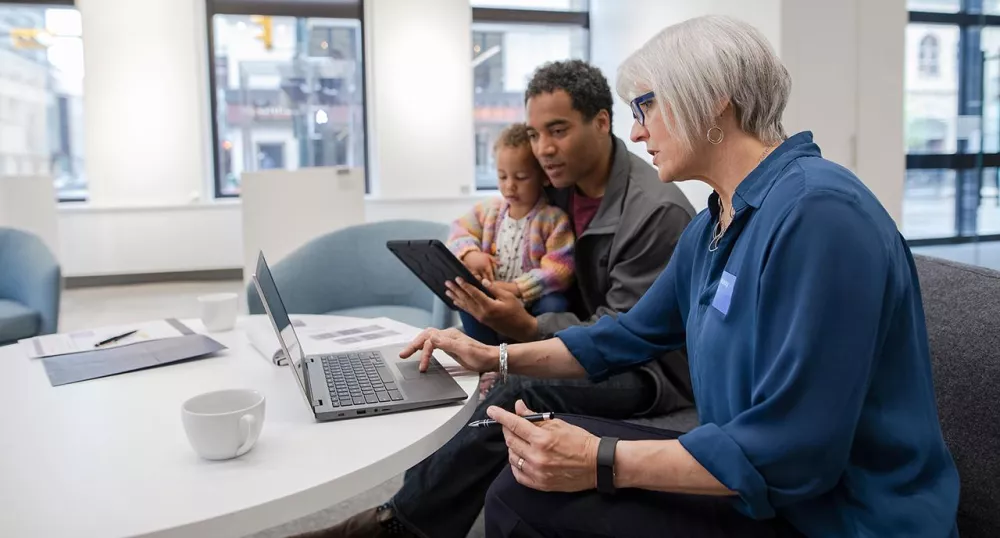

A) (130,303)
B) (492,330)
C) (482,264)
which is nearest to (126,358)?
(492,330)

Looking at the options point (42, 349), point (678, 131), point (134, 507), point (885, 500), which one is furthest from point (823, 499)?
point (42, 349)

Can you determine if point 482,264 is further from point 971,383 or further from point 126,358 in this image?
point 971,383

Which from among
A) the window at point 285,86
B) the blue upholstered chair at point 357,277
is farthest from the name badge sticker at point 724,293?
the window at point 285,86

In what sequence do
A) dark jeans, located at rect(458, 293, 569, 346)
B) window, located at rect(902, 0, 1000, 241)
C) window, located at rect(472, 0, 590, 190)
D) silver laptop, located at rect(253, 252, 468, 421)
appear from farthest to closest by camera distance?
window, located at rect(472, 0, 590, 190) → window, located at rect(902, 0, 1000, 241) → dark jeans, located at rect(458, 293, 569, 346) → silver laptop, located at rect(253, 252, 468, 421)

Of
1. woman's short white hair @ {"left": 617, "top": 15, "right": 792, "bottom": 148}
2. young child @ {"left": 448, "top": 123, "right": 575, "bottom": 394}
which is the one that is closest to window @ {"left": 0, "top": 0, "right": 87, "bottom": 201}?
young child @ {"left": 448, "top": 123, "right": 575, "bottom": 394}

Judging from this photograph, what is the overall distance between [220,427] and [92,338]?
96cm

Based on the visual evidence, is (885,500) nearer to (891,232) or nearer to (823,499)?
(823,499)

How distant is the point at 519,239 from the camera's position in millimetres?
2342

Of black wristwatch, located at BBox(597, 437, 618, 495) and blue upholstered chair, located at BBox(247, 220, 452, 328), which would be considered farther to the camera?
blue upholstered chair, located at BBox(247, 220, 452, 328)

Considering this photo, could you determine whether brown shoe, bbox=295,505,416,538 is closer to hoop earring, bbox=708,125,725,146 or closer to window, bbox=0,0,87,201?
hoop earring, bbox=708,125,725,146

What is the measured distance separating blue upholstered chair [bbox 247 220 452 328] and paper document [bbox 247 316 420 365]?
104 centimetres

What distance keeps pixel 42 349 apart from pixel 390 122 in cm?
549

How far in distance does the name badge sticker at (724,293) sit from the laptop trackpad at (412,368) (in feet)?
1.81

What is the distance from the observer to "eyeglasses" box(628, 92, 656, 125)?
1.17 metres
